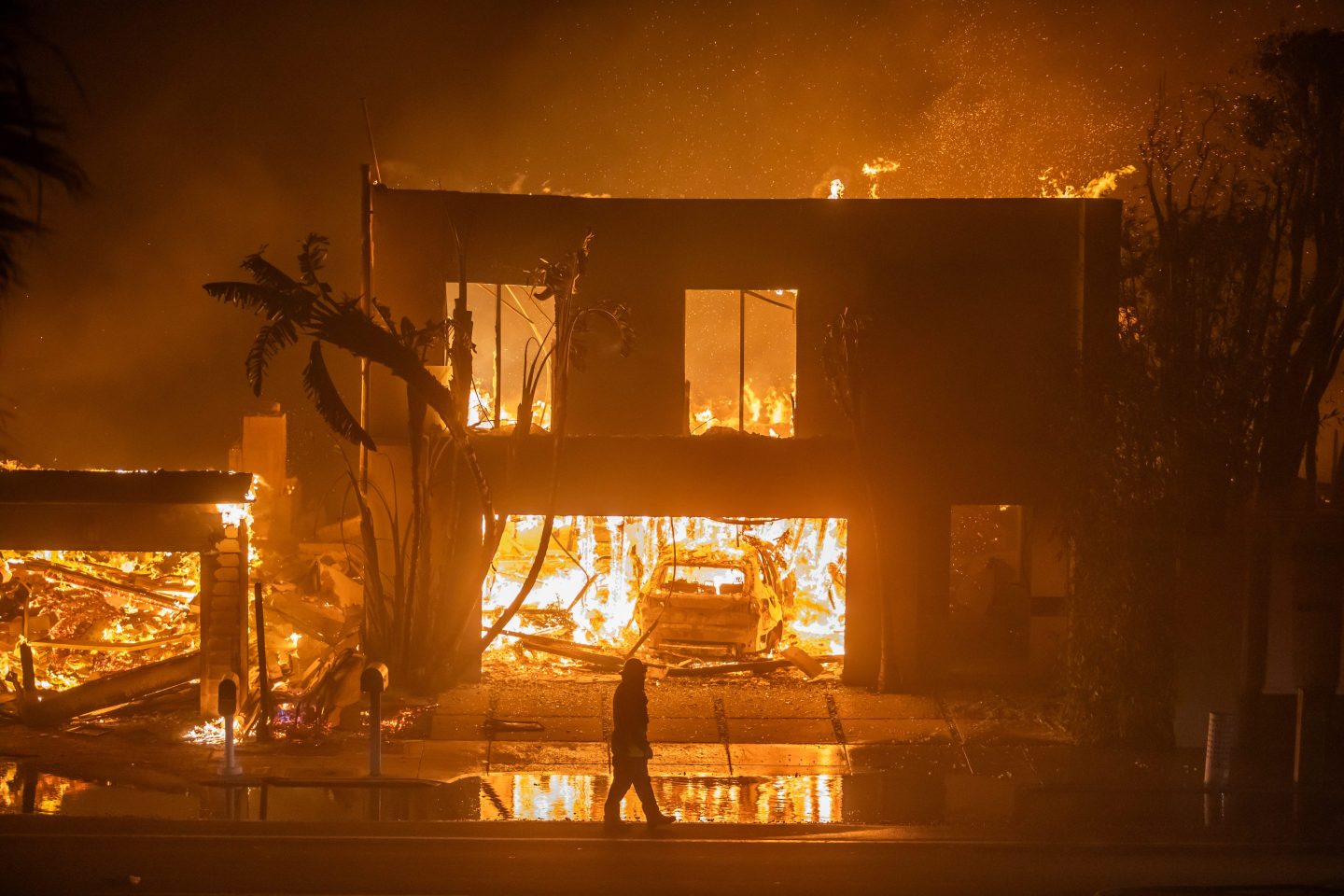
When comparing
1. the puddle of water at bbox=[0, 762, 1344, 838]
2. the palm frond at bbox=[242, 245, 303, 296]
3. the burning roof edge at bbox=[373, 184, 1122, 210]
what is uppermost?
the burning roof edge at bbox=[373, 184, 1122, 210]

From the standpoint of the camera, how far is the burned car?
16.9 meters

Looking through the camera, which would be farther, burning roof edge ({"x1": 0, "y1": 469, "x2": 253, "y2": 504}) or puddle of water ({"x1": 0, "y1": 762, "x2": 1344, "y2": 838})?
burning roof edge ({"x1": 0, "y1": 469, "x2": 253, "y2": 504})

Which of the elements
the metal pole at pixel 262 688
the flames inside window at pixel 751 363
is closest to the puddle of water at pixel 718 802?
the metal pole at pixel 262 688

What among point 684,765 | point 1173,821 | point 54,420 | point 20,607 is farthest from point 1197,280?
point 54,420

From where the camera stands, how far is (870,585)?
15977 mm

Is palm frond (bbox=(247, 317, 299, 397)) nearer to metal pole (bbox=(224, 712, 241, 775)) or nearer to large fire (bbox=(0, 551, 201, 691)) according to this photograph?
large fire (bbox=(0, 551, 201, 691))

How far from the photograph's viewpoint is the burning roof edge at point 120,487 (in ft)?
43.7

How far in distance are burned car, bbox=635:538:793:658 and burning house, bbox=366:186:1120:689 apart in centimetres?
150

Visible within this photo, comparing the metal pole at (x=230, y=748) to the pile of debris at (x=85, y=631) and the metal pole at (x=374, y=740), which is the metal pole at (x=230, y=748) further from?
the pile of debris at (x=85, y=631)

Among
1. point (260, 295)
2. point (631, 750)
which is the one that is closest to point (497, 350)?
point (260, 295)

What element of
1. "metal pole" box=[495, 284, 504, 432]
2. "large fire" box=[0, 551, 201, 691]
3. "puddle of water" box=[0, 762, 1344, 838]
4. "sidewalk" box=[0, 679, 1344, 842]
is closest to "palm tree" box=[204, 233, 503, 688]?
"metal pole" box=[495, 284, 504, 432]

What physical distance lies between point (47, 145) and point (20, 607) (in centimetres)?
1203

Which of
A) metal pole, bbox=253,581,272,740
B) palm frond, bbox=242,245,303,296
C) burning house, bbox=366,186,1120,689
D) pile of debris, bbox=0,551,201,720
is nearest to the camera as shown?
metal pole, bbox=253,581,272,740

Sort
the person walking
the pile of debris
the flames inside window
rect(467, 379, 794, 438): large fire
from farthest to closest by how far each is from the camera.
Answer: the flames inside window < rect(467, 379, 794, 438): large fire < the pile of debris < the person walking
